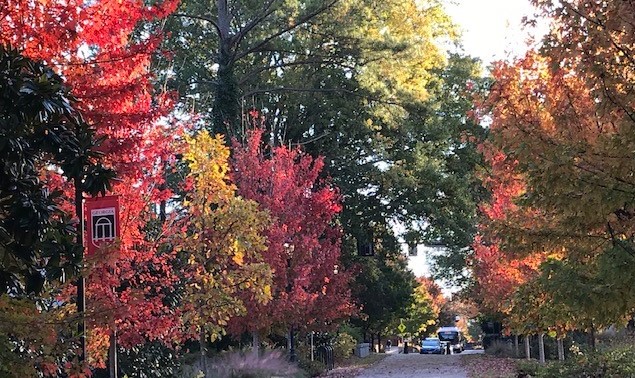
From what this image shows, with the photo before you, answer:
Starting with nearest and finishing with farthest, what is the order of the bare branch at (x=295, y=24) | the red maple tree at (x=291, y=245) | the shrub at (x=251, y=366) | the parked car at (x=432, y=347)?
the shrub at (x=251, y=366) < the red maple tree at (x=291, y=245) < the bare branch at (x=295, y=24) < the parked car at (x=432, y=347)

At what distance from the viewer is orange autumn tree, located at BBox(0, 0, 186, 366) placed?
7020 mm

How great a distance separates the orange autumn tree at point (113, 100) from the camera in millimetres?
7020

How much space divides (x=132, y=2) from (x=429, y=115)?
22152 millimetres

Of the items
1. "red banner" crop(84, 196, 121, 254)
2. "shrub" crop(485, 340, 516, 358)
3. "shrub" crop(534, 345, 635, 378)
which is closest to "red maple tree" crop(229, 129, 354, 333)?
"shrub" crop(534, 345, 635, 378)

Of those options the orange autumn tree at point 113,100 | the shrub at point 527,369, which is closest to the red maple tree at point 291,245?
the shrub at point 527,369

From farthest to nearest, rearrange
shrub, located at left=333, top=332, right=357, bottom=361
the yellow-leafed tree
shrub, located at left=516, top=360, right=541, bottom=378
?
shrub, located at left=333, top=332, right=357, bottom=361 → shrub, located at left=516, top=360, right=541, bottom=378 → the yellow-leafed tree

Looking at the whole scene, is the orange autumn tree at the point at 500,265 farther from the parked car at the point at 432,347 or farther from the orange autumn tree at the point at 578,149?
the parked car at the point at 432,347

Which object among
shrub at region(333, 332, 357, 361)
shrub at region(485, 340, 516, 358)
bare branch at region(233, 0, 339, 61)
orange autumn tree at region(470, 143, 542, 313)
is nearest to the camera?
orange autumn tree at region(470, 143, 542, 313)

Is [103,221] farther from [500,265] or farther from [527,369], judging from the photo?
[527,369]

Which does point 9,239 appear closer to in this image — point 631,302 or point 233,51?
point 631,302

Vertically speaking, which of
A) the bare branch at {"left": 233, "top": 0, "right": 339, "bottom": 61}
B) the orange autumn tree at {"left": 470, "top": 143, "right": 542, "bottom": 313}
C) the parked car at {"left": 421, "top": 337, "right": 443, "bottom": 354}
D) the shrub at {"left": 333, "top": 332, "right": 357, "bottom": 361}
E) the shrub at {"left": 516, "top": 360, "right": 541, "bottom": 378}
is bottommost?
the parked car at {"left": 421, "top": 337, "right": 443, "bottom": 354}

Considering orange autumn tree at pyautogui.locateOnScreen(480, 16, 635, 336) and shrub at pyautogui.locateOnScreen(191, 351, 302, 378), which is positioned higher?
orange autumn tree at pyautogui.locateOnScreen(480, 16, 635, 336)

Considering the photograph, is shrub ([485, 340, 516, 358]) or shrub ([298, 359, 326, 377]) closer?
shrub ([298, 359, 326, 377])

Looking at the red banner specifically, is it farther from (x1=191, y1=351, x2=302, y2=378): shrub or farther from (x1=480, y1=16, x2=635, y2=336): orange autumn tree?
(x1=191, y1=351, x2=302, y2=378): shrub
